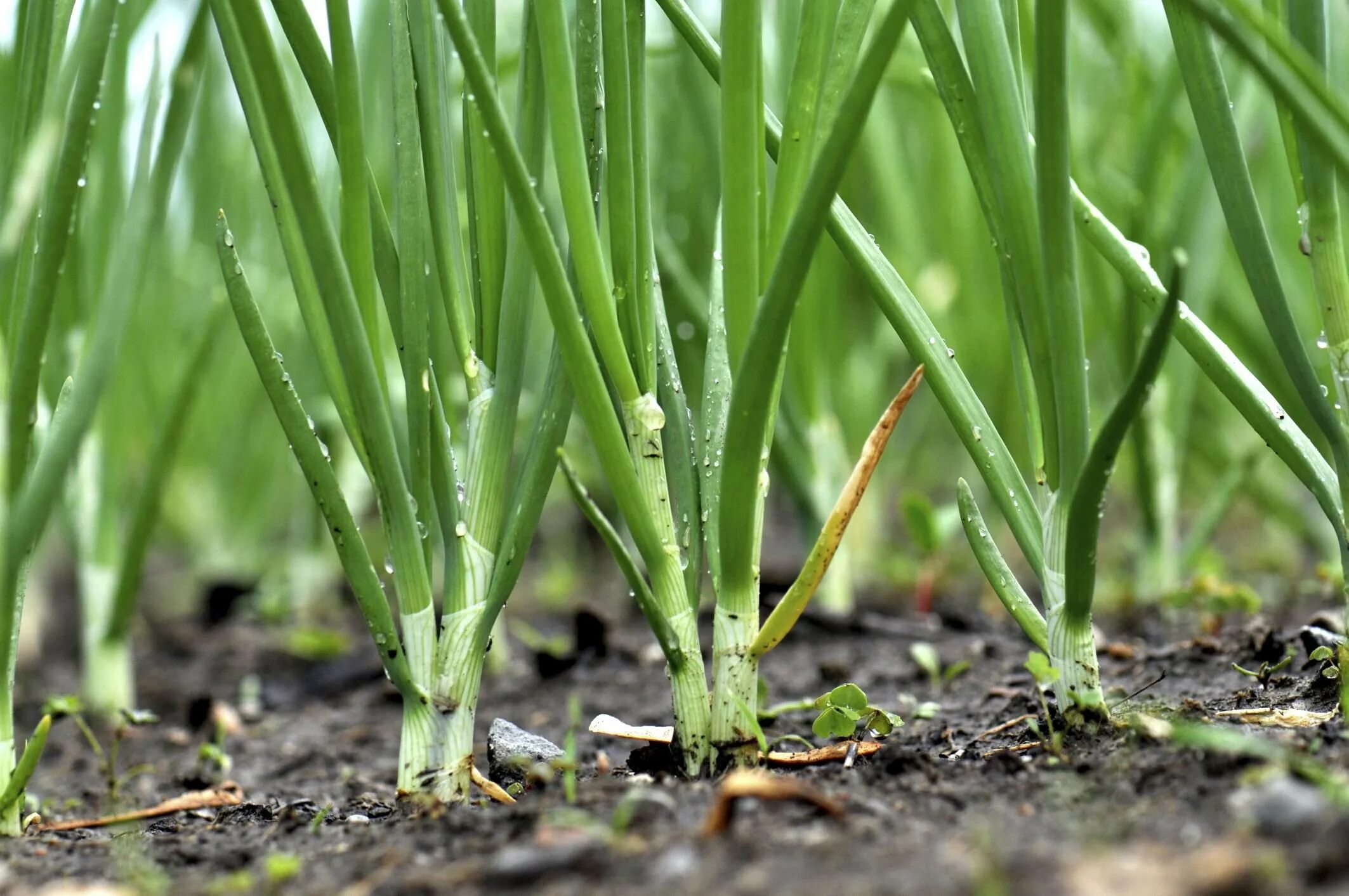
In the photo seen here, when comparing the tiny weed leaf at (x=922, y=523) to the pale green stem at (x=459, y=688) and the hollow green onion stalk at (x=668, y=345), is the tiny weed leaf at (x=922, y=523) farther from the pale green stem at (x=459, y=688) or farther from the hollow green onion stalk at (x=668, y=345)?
the pale green stem at (x=459, y=688)

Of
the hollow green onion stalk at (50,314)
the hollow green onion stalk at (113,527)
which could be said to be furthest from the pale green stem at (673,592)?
the hollow green onion stalk at (113,527)

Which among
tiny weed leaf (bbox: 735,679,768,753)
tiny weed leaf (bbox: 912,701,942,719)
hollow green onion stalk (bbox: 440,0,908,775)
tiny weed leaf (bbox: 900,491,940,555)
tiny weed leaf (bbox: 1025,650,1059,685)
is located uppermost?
hollow green onion stalk (bbox: 440,0,908,775)

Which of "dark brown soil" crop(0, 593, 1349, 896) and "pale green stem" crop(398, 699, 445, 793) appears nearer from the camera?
"dark brown soil" crop(0, 593, 1349, 896)

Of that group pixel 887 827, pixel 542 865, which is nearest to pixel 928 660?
pixel 887 827

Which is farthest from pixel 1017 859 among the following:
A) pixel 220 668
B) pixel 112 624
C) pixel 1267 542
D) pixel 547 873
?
pixel 1267 542

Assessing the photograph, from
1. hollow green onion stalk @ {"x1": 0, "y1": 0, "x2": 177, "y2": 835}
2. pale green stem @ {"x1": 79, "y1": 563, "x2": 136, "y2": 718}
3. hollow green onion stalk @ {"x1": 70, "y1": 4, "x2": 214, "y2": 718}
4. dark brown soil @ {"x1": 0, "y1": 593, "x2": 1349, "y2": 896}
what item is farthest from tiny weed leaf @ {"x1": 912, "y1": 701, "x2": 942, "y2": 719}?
pale green stem @ {"x1": 79, "y1": 563, "x2": 136, "y2": 718}

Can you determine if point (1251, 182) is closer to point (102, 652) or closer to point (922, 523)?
point (922, 523)

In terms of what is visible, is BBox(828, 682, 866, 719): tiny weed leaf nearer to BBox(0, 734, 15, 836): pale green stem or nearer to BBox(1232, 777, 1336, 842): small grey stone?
BBox(1232, 777, 1336, 842): small grey stone
